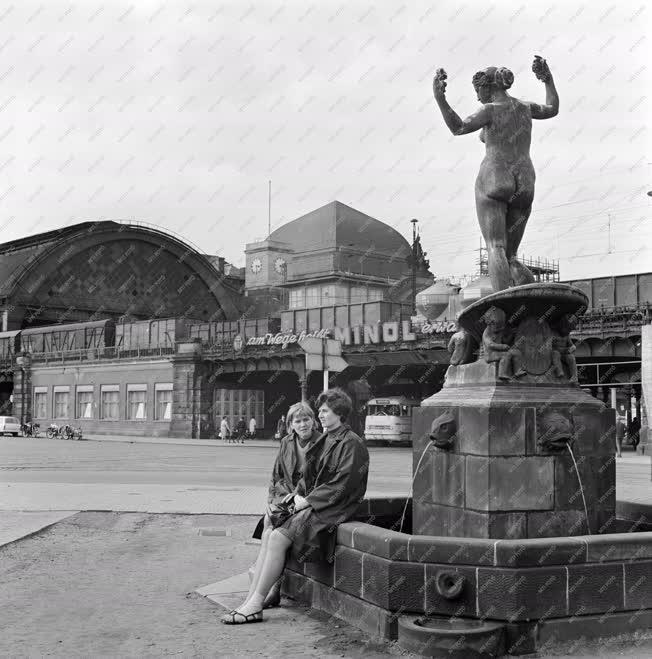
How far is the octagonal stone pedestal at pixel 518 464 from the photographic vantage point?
247 inches

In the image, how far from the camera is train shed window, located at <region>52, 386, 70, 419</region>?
62188 mm

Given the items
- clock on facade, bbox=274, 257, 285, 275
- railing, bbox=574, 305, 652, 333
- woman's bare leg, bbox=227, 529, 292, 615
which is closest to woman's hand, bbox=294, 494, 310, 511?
woman's bare leg, bbox=227, 529, 292, 615

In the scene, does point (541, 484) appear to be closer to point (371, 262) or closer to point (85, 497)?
point (85, 497)

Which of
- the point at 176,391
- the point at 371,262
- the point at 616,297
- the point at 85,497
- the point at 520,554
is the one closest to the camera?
the point at 520,554

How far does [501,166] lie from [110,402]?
5444cm

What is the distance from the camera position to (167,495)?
16.1m

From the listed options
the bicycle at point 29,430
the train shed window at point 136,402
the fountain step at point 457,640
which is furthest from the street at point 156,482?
the bicycle at point 29,430

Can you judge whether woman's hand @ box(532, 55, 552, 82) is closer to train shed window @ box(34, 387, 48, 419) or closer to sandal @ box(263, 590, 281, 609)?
sandal @ box(263, 590, 281, 609)

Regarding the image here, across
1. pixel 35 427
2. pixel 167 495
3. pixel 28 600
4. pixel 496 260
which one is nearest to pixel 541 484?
pixel 496 260

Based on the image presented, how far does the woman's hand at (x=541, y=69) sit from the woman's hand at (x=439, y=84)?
33.9 inches

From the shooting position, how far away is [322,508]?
650 centimetres

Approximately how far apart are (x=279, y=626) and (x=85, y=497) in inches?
394

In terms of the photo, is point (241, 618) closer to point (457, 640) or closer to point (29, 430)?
point (457, 640)

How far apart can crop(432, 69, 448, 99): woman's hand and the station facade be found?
633 cm
